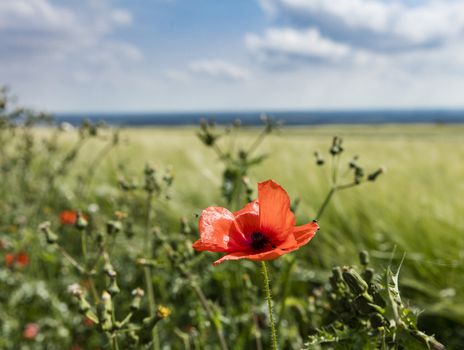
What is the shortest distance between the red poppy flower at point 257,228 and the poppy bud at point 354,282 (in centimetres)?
9

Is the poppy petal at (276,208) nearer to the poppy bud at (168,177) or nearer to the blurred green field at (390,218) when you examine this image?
the poppy bud at (168,177)

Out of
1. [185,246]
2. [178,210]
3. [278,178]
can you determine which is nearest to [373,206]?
[278,178]

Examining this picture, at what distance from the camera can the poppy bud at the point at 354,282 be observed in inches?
31.9

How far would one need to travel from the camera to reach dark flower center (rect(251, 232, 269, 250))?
917 millimetres

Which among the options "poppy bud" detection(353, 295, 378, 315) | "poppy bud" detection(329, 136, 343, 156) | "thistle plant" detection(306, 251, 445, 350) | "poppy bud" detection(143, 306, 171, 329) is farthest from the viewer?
"poppy bud" detection(329, 136, 343, 156)

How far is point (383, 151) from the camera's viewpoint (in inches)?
256

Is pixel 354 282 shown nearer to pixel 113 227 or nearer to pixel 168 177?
pixel 113 227

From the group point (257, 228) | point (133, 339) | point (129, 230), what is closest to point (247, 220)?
point (257, 228)

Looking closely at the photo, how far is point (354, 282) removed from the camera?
816mm

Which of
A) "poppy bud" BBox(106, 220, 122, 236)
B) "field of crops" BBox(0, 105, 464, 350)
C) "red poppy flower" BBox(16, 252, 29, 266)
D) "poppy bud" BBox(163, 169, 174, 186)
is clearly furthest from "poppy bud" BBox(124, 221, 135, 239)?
"red poppy flower" BBox(16, 252, 29, 266)

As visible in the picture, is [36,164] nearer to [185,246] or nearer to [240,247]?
[185,246]

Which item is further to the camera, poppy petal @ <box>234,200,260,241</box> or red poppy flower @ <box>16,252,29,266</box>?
red poppy flower @ <box>16,252,29,266</box>

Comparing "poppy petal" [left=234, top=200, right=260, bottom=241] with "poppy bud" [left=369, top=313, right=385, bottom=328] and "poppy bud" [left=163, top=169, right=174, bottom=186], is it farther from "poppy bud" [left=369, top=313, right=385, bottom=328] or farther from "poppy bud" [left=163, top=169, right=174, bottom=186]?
"poppy bud" [left=163, top=169, right=174, bottom=186]

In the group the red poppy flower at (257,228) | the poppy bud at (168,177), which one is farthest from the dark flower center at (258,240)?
the poppy bud at (168,177)
